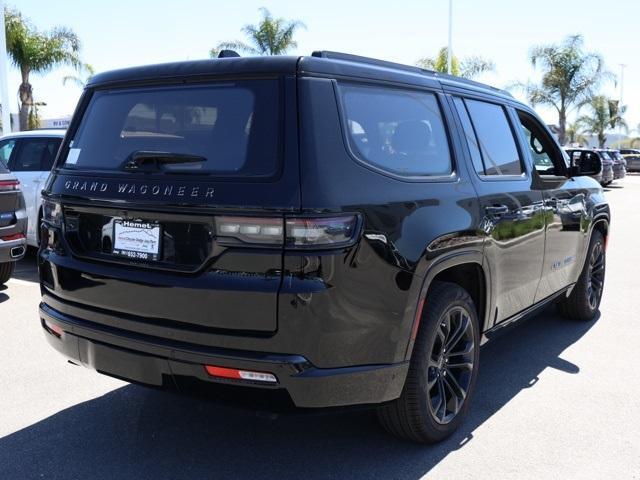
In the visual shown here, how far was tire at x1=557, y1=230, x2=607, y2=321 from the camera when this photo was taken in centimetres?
563

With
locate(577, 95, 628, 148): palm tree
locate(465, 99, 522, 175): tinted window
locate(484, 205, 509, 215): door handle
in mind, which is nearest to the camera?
locate(484, 205, 509, 215): door handle

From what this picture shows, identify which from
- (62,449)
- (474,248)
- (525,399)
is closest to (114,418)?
(62,449)

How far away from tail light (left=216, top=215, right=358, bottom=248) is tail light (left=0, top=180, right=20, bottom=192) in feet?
14.5

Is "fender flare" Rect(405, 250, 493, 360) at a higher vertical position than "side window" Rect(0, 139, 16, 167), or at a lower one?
lower

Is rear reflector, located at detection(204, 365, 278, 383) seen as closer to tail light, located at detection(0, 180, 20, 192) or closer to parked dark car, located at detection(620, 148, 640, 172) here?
tail light, located at detection(0, 180, 20, 192)

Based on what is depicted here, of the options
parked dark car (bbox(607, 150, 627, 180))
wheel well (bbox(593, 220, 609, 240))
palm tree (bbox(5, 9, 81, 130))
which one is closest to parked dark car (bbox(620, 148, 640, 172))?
→ parked dark car (bbox(607, 150, 627, 180))

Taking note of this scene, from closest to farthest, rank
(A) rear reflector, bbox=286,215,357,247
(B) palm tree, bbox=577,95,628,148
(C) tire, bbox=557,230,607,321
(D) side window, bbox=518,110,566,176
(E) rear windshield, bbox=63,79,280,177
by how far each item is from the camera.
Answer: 1. (A) rear reflector, bbox=286,215,357,247
2. (E) rear windshield, bbox=63,79,280,177
3. (D) side window, bbox=518,110,566,176
4. (C) tire, bbox=557,230,607,321
5. (B) palm tree, bbox=577,95,628,148

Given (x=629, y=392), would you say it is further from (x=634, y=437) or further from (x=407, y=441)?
(x=407, y=441)

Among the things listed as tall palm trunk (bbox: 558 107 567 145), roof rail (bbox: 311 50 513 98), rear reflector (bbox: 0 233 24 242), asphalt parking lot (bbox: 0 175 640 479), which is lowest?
asphalt parking lot (bbox: 0 175 640 479)

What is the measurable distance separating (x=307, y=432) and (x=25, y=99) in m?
27.5

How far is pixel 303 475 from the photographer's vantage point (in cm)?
307

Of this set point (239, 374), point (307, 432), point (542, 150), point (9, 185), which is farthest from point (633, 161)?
point (239, 374)

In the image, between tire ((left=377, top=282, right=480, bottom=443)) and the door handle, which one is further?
the door handle

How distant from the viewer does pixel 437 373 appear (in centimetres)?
337
